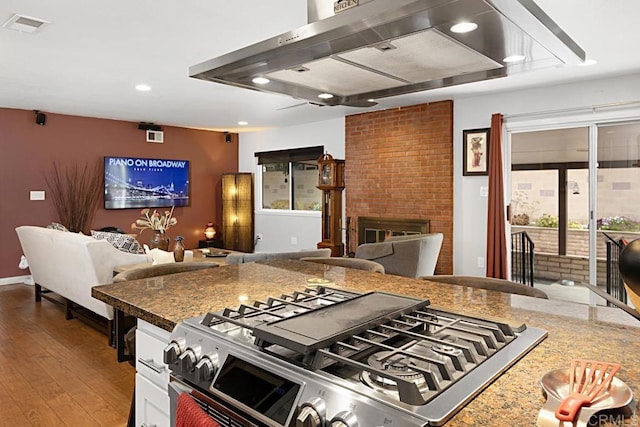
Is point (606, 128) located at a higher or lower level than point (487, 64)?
higher

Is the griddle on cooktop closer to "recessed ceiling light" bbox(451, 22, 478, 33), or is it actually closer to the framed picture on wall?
"recessed ceiling light" bbox(451, 22, 478, 33)

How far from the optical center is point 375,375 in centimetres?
85

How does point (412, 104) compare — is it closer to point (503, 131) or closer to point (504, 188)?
point (503, 131)

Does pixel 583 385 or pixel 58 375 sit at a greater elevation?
pixel 583 385

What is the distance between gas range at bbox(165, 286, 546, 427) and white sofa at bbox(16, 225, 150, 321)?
2.80 m

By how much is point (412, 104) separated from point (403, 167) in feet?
2.63

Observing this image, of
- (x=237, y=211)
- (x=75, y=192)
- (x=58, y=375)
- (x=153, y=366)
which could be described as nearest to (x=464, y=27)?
(x=153, y=366)

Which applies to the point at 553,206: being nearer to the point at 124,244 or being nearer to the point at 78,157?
the point at 124,244

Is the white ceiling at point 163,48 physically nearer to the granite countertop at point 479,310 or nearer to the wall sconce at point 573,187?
the wall sconce at point 573,187

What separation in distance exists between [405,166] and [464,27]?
471 centimetres

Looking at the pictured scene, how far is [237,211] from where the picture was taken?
7.90m

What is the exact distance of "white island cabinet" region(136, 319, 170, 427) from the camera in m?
1.36

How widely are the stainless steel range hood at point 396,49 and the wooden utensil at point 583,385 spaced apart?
2.48ft

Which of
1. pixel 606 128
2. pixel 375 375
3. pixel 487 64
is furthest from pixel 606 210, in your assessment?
pixel 375 375
